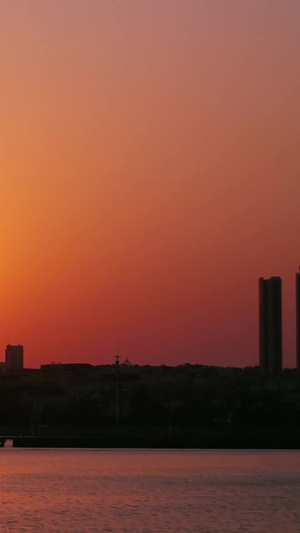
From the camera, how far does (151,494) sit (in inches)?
3226

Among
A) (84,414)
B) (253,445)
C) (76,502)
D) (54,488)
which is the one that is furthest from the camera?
(84,414)

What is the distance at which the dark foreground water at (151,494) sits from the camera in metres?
64.8

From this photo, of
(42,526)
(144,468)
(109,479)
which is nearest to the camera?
(42,526)

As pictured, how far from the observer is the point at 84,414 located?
7667 inches

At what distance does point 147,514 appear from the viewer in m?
69.6

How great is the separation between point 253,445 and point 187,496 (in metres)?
55.4

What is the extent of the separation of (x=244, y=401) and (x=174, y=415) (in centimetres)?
1993

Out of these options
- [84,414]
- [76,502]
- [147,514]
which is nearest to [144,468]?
[76,502]

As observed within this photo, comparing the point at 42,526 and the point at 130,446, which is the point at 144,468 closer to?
A: the point at 130,446

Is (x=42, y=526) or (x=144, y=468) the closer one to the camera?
(x=42, y=526)

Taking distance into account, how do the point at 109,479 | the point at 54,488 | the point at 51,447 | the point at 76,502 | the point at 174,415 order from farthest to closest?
the point at 174,415 < the point at 51,447 < the point at 109,479 < the point at 54,488 < the point at 76,502

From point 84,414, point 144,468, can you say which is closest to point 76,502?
point 144,468

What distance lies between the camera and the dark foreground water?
64750 millimetres

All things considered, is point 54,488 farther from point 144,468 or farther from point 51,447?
point 51,447
